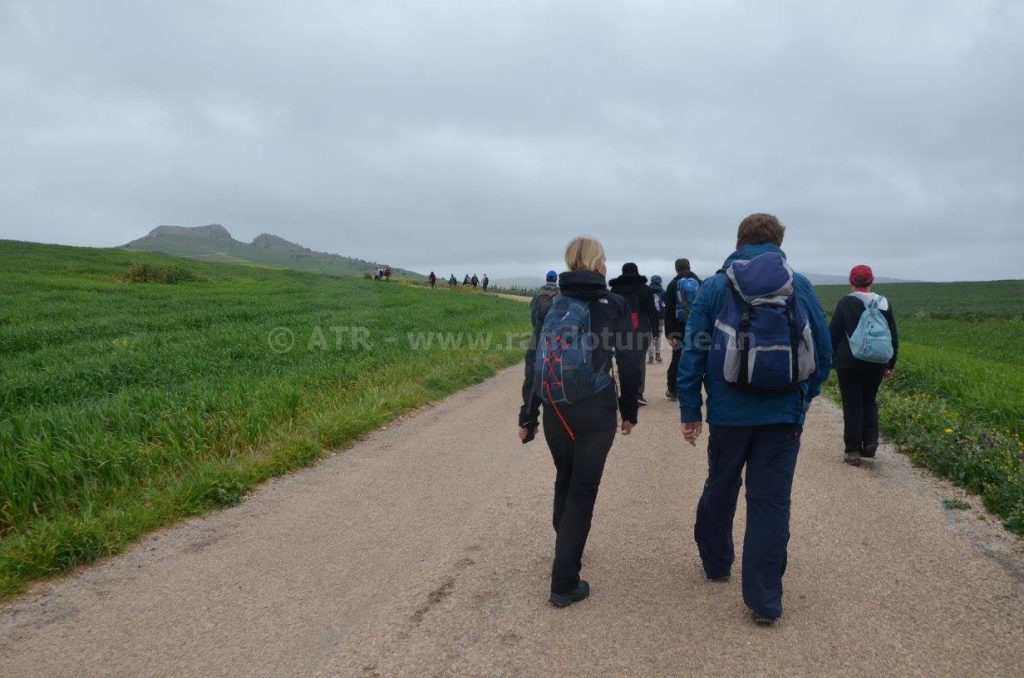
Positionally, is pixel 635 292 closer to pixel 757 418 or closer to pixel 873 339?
pixel 873 339

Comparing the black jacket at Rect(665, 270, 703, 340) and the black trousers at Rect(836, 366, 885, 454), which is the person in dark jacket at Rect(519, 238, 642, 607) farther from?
the black jacket at Rect(665, 270, 703, 340)

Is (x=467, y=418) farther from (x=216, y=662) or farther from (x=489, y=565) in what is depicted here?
(x=216, y=662)

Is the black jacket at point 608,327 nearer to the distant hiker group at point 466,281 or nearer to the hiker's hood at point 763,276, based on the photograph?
the hiker's hood at point 763,276

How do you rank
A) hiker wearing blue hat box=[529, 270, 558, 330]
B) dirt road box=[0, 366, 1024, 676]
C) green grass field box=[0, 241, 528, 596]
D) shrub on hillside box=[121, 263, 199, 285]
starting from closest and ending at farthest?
1. dirt road box=[0, 366, 1024, 676]
2. hiker wearing blue hat box=[529, 270, 558, 330]
3. green grass field box=[0, 241, 528, 596]
4. shrub on hillside box=[121, 263, 199, 285]

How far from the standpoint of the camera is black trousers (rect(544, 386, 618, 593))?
11.6 ft

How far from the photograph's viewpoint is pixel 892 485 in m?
5.59

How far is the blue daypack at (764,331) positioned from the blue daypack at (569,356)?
27.1 inches

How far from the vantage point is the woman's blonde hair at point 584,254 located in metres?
3.62

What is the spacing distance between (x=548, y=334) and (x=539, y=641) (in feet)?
5.21

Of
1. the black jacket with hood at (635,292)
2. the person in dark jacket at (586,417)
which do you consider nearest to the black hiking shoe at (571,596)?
the person in dark jacket at (586,417)

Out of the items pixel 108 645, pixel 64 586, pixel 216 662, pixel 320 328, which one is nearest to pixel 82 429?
pixel 64 586

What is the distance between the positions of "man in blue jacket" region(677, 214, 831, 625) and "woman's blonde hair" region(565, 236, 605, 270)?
0.61m

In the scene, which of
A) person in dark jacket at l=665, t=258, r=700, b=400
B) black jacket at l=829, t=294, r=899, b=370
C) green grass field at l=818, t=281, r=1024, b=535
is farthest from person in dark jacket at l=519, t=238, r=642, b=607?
person in dark jacket at l=665, t=258, r=700, b=400

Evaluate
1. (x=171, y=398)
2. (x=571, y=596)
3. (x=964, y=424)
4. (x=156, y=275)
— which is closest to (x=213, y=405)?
(x=171, y=398)
